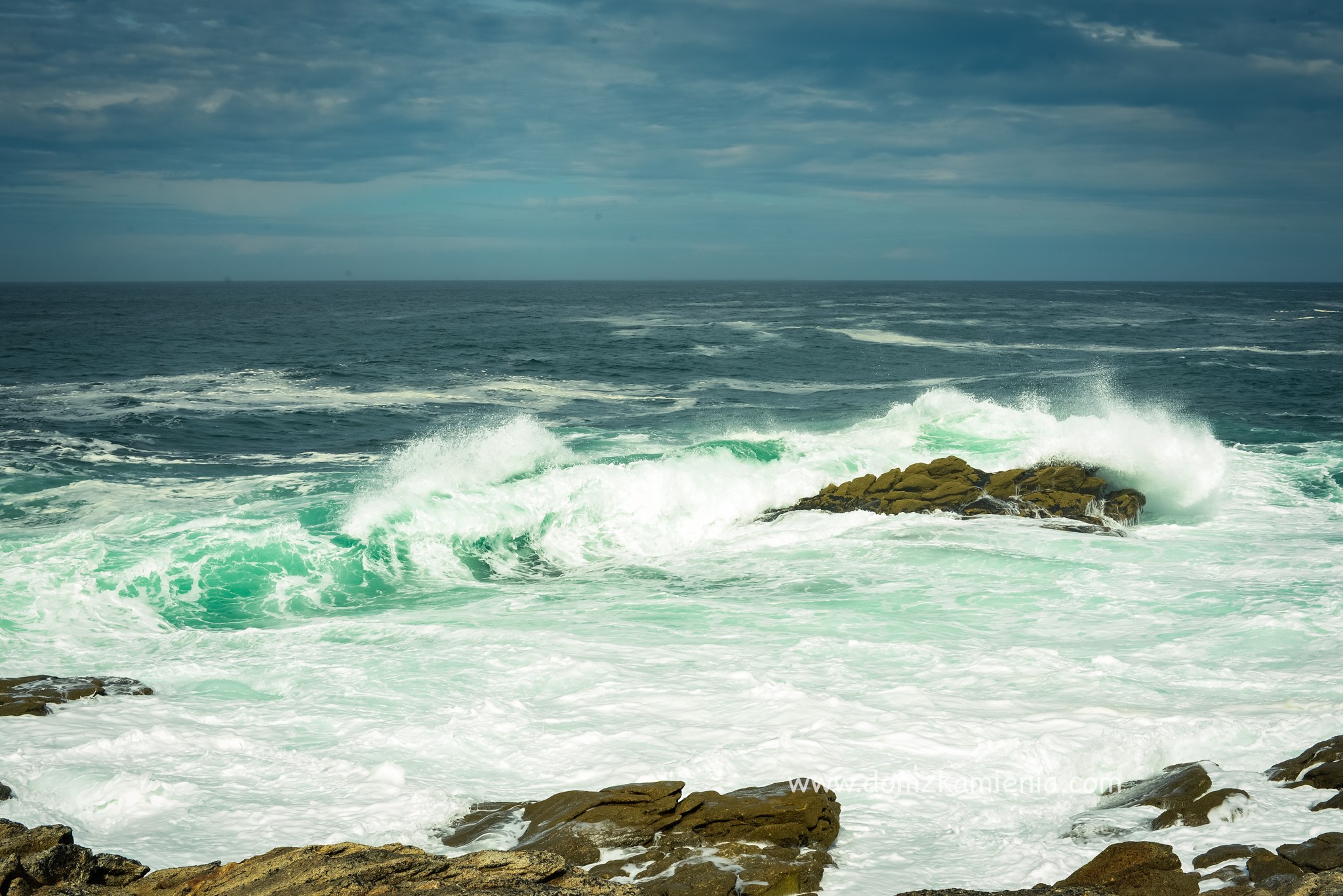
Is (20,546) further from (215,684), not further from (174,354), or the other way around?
(174,354)

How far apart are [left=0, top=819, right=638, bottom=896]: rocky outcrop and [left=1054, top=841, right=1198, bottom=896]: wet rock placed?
2442mm

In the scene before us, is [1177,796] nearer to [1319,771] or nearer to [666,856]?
[1319,771]

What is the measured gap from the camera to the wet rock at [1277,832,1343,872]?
4.91m

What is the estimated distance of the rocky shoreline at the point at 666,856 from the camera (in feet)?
15.8

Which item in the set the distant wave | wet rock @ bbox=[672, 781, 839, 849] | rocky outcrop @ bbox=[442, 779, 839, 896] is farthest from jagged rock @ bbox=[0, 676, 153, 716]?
the distant wave

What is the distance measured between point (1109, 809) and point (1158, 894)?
1.43 metres

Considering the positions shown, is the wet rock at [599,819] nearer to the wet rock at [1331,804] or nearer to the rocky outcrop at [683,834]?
the rocky outcrop at [683,834]

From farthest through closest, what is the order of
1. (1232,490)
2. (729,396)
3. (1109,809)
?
(729,396) < (1232,490) < (1109,809)

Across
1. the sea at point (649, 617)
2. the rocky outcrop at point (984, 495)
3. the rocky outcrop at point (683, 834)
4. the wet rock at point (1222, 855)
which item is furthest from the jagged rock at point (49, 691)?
the rocky outcrop at point (984, 495)

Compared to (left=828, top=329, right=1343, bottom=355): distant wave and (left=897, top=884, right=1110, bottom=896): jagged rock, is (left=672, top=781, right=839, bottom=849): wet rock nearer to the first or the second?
(left=897, top=884, right=1110, bottom=896): jagged rock

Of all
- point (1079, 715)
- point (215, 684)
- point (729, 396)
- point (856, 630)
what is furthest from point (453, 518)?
point (729, 396)

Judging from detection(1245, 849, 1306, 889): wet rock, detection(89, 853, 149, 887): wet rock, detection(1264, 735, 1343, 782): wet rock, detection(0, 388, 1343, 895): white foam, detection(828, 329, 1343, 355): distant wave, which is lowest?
detection(0, 388, 1343, 895): white foam

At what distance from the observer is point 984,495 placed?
623 inches

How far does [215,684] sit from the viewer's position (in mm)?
8977
